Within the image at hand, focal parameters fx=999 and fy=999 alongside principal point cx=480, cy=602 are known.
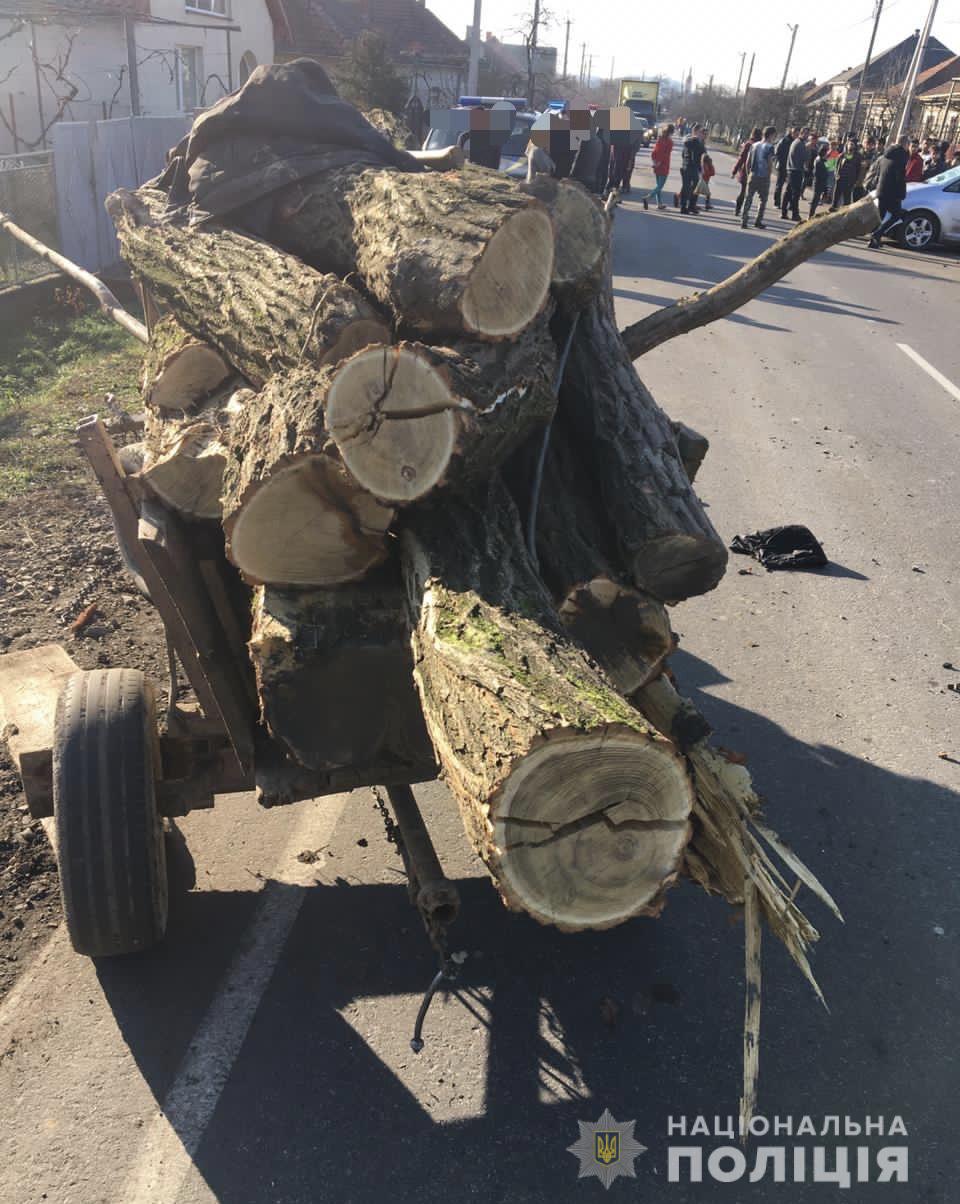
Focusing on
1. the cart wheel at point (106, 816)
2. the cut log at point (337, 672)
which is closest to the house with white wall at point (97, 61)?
the cart wheel at point (106, 816)

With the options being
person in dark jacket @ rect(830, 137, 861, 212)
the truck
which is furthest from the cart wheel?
the truck

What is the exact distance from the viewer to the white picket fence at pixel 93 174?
1357cm

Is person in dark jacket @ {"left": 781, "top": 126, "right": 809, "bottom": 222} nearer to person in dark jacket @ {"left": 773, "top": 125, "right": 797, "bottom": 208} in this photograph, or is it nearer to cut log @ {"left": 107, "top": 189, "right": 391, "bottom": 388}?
person in dark jacket @ {"left": 773, "top": 125, "right": 797, "bottom": 208}

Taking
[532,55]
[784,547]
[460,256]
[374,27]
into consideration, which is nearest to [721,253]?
[784,547]

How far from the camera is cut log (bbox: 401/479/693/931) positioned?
7.36ft

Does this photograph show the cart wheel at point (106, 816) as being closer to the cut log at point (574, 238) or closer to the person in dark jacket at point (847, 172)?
the cut log at point (574, 238)

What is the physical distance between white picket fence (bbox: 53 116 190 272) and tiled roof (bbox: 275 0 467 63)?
2206 centimetres

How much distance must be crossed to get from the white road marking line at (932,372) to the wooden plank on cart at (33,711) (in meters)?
9.70

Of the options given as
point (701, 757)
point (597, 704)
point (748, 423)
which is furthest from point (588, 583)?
point (748, 423)

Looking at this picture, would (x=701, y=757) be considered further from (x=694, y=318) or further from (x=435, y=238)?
(x=694, y=318)

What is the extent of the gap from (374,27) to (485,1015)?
145 feet

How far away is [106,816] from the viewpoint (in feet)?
10.8

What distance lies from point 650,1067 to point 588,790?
1472 mm

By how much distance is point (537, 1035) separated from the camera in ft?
10.9
